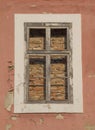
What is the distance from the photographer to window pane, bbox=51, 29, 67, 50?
23.8ft

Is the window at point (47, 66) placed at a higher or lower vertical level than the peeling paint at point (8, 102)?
higher

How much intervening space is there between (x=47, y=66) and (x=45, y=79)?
186 mm

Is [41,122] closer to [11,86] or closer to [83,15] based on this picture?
[11,86]

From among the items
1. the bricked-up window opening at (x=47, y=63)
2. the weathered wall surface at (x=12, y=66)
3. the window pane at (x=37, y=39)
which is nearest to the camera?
the weathered wall surface at (x=12, y=66)

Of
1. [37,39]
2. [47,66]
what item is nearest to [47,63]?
[47,66]

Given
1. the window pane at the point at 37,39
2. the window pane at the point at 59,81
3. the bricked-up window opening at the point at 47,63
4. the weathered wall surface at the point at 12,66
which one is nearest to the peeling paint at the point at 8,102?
the weathered wall surface at the point at 12,66

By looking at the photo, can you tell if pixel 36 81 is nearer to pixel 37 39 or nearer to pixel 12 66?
pixel 12 66

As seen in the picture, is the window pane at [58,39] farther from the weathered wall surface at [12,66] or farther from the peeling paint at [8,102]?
the peeling paint at [8,102]

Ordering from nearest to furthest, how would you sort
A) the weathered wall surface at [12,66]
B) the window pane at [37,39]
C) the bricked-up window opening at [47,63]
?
the weathered wall surface at [12,66] < the bricked-up window opening at [47,63] < the window pane at [37,39]

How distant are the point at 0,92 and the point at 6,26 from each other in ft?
3.06

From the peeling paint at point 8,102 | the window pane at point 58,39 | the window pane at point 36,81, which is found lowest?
the peeling paint at point 8,102

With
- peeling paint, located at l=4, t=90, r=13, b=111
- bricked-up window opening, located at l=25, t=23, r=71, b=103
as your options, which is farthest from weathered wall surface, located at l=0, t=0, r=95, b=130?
bricked-up window opening, located at l=25, t=23, r=71, b=103

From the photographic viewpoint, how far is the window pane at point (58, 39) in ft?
23.8

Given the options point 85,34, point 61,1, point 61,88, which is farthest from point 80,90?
point 61,1
